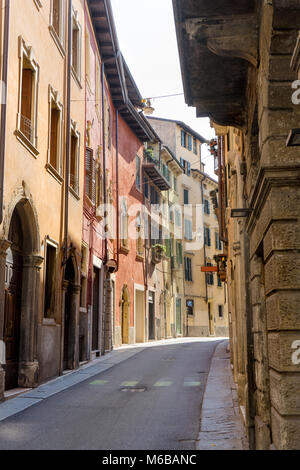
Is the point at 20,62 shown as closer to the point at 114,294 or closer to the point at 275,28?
the point at 275,28

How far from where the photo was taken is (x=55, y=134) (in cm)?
1489

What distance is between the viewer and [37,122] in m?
12.8

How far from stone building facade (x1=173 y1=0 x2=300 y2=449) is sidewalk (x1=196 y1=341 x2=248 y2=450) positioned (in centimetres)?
74

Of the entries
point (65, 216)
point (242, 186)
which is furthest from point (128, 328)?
point (242, 186)

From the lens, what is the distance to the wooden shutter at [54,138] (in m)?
14.7

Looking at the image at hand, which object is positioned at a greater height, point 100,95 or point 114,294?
point 100,95

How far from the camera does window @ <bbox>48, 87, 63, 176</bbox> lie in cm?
1464

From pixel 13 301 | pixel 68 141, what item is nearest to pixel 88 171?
pixel 68 141

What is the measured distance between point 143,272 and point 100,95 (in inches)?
475

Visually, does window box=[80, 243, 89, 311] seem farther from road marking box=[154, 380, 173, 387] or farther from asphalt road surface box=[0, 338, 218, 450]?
road marking box=[154, 380, 173, 387]

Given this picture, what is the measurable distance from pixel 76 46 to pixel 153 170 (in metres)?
15.8

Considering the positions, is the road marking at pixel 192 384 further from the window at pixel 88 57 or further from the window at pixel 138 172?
the window at pixel 138 172

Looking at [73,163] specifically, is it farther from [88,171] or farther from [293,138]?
[293,138]

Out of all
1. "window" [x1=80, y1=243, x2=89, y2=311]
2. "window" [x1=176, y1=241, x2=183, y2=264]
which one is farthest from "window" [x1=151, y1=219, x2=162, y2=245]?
"window" [x1=80, y1=243, x2=89, y2=311]
